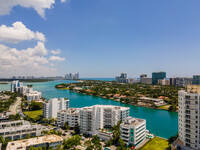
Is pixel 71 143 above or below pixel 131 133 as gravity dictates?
below

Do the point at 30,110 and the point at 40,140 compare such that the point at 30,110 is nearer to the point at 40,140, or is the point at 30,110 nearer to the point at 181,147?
the point at 40,140

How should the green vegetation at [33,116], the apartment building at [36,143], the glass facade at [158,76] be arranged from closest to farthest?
1. the apartment building at [36,143]
2. the green vegetation at [33,116]
3. the glass facade at [158,76]

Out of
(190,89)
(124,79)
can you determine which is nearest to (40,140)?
(190,89)

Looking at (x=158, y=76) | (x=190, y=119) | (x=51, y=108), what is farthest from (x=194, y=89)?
(x=158, y=76)

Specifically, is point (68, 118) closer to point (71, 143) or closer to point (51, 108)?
point (51, 108)

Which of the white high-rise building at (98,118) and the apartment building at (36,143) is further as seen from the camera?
the white high-rise building at (98,118)

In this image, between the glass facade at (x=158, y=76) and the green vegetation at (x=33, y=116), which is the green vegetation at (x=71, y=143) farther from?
the glass facade at (x=158, y=76)

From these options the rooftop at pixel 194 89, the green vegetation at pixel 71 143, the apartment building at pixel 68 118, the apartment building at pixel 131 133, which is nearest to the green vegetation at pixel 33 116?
the apartment building at pixel 68 118
